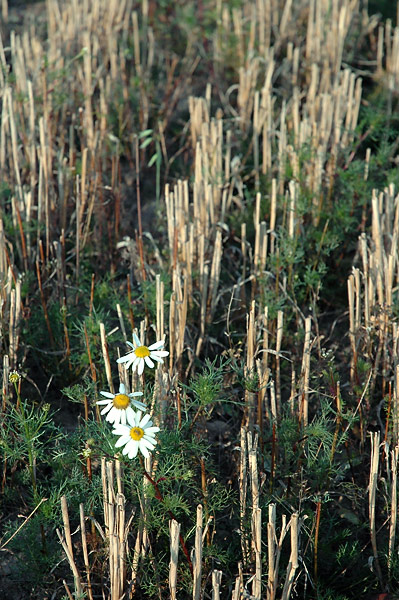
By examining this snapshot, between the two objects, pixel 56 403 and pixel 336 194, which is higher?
pixel 336 194

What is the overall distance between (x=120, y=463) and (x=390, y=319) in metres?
1.41

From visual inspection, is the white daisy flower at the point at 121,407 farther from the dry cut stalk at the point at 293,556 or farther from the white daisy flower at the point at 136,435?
the dry cut stalk at the point at 293,556

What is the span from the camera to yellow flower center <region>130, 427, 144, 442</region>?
2061mm

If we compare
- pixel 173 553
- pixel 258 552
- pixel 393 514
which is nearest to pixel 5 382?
pixel 173 553

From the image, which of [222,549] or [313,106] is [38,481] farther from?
[313,106]

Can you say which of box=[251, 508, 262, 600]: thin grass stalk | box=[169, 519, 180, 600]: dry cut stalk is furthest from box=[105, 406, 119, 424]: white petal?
box=[251, 508, 262, 600]: thin grass stalk

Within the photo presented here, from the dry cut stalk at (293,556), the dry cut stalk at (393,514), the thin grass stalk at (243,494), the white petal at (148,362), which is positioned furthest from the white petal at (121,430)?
the dry cut stalk at (393,514)

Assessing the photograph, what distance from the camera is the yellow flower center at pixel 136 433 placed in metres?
2.06

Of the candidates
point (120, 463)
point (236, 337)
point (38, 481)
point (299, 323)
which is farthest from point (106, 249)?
point (120, 463)

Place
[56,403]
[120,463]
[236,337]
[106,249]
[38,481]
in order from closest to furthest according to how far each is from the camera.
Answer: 1. [120,463]
2. [38,481]
3. [56,403]
4. [236,337]
5. [106,249]

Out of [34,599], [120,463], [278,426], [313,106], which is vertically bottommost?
[34,599]

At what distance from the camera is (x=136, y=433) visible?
2.07 m

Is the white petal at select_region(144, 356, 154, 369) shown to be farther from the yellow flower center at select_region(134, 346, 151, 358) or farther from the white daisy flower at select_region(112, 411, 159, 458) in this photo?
the white daisy flower at select_region(112, 411, 159, 458)

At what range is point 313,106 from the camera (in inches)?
161
